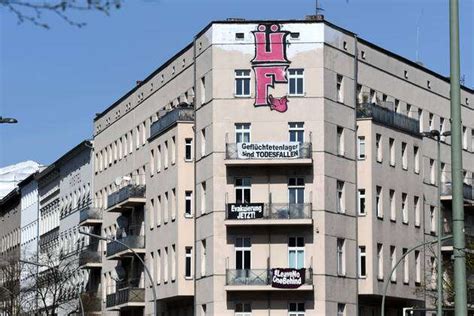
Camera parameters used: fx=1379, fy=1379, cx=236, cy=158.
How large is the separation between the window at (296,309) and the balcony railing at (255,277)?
4.48 feet

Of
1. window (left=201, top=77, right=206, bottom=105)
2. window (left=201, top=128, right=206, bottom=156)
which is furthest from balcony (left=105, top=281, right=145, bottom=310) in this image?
window (left=201, top=77, right=206, bottom=105)

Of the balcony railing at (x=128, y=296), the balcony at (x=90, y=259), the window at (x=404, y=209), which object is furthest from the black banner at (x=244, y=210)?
the balcony at (x=90, y=259)

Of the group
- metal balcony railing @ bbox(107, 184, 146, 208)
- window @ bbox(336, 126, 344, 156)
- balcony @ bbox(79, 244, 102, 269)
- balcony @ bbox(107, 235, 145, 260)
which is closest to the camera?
window @ bbox(336, 126, 344, 156)

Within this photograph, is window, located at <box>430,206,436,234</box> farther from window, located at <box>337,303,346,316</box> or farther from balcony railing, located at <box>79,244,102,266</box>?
balcony railing, located at <box>79,244,102,266</box>

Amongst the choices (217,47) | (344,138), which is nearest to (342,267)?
(344,138)

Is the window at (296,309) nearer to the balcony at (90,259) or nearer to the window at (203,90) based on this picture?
the window at (203,90)

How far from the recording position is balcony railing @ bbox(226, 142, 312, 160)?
2687 inches

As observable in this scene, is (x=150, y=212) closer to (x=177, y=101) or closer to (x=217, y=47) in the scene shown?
(x=177, y=101)

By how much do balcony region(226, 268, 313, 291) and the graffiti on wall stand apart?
8216 mm

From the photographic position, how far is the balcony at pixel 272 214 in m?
67.9

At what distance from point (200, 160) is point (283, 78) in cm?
630

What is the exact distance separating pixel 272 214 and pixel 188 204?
6288mm

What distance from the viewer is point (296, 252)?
2709 inches

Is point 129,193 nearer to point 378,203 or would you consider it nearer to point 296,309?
point 378,203
